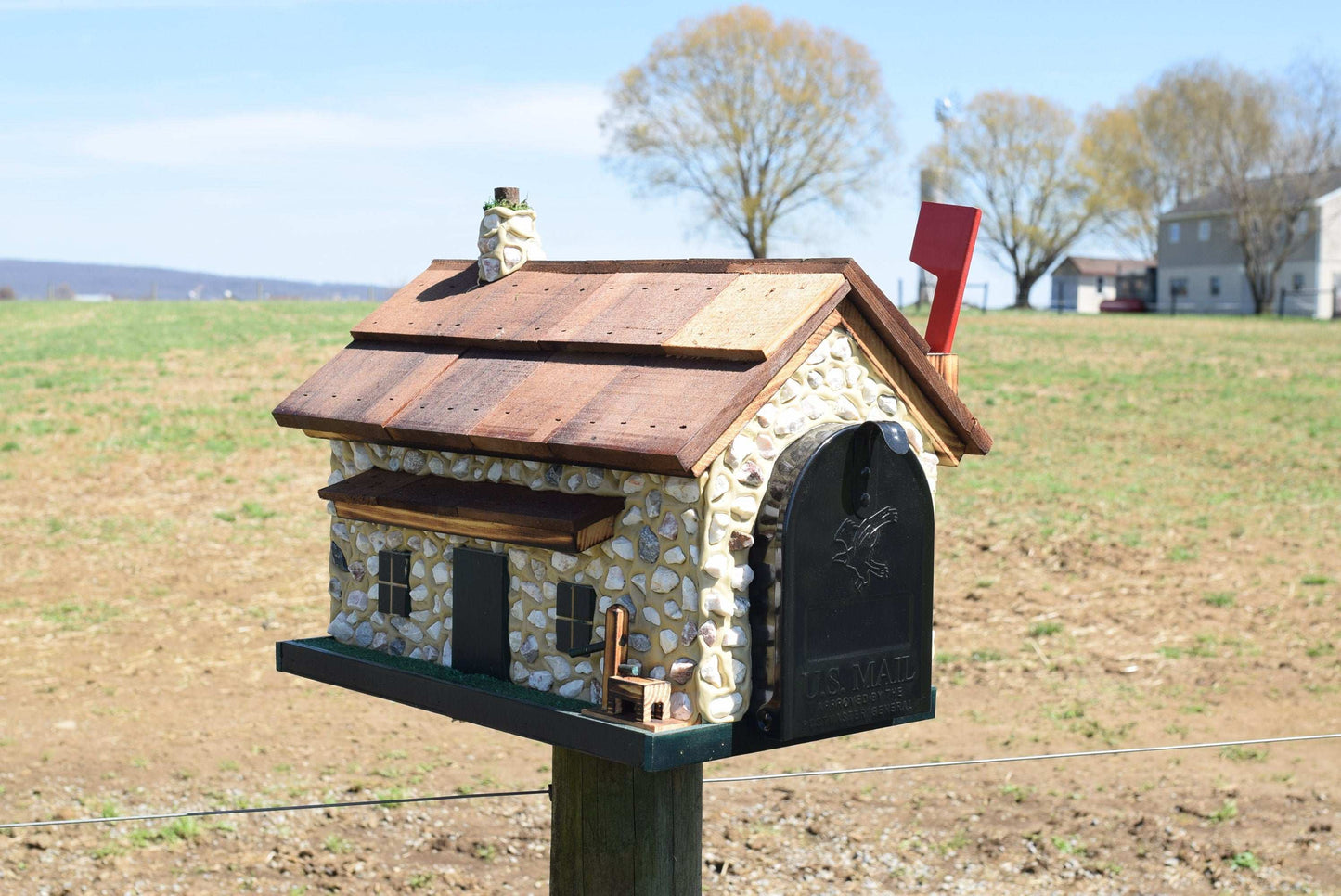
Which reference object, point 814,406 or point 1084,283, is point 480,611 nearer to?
point 814,406

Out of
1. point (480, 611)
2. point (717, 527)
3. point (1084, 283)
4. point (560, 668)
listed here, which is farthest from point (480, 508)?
point (1084, 283)

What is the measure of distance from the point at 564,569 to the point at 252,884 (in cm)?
423

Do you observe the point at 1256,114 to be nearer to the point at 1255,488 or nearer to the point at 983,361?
the point at 983,361

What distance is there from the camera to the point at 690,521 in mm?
3320

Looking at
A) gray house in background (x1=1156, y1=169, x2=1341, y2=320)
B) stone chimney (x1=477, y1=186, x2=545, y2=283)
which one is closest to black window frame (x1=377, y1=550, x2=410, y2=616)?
stone chimney (x1=477, y1=186, x2=545, y2=283)

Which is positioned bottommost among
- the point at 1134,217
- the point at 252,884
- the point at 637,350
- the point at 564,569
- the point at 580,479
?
the point at 252,884

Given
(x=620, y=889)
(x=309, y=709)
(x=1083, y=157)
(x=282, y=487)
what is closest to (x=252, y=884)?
(x=309, y=709)

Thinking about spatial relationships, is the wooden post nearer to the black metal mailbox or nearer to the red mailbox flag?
the black metal mailbox

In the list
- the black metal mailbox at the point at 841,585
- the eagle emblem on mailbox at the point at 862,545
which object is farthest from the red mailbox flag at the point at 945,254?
the eagle emblem on mailbox at the point at 862,545

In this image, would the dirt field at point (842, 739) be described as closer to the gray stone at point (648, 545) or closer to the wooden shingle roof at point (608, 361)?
the wooden shingle roof at point (608, 361)

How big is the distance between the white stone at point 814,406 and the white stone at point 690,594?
543mm

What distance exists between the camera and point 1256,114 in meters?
46.7

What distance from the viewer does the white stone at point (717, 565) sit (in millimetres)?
3319

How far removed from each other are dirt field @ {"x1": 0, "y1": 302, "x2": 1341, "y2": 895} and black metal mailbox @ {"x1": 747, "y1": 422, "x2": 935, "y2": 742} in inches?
150
